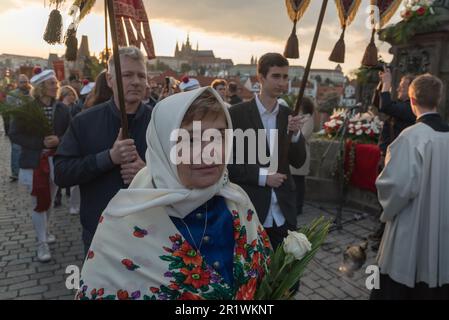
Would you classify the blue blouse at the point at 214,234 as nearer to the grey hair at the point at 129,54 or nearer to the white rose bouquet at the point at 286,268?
the white rose bouquet at the point at 286,268

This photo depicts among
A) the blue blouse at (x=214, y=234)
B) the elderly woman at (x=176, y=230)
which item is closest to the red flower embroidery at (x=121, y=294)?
the elderly woman at (x=176, y=230)

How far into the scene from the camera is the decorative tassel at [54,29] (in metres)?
1.92

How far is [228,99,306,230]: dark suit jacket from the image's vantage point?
10.5ft

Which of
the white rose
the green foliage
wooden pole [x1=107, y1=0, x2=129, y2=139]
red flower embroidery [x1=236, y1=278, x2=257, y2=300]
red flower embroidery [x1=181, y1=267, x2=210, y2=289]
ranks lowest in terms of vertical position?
red flower embroidery [x1=236, y1=278, x2=257, y2=300]

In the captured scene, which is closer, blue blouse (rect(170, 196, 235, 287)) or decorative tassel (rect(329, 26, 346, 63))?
blue blouse (rect(170, 196, 235, 287))

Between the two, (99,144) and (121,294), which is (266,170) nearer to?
(99,144)

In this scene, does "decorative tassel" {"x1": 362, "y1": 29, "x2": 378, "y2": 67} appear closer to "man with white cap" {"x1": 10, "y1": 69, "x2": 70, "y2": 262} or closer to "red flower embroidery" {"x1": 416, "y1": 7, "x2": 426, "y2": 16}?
"man with white cap" {"x1": 10, "y1": 69, "x2": 70, "y2": 262}

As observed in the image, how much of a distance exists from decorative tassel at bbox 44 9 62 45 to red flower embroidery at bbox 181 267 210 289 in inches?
59.6

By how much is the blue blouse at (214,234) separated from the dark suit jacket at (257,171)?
1506mm

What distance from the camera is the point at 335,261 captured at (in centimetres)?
490

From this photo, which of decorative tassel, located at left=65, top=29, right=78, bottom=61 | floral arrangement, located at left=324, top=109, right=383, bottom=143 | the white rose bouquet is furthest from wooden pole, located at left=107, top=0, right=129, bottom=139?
Result: floral arrangement, located at left=324, top=109, right=383, bottom=143

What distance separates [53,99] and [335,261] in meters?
4.81
